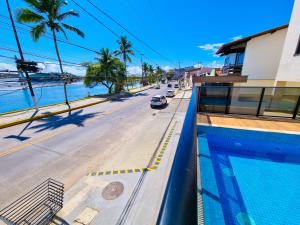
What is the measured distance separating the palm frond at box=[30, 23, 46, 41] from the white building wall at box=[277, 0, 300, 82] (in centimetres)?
2305

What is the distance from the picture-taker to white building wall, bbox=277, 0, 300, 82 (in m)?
9.46

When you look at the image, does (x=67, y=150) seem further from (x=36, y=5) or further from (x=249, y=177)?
(x=36, y=5)

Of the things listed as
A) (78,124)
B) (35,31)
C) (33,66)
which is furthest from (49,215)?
(35,31)

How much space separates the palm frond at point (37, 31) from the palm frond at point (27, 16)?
0.55 meters

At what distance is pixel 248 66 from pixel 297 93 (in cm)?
902

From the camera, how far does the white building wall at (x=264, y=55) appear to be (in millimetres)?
13348

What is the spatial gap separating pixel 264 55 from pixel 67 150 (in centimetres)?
1908

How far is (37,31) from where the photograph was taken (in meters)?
15.3

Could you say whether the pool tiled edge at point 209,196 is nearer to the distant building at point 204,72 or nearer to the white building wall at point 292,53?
the white building wall at point 292,53

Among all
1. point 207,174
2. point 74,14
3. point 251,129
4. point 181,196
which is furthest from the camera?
point 74,14

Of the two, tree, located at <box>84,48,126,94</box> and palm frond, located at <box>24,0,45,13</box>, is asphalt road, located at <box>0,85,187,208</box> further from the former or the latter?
tree, located at <box>84,48,126,94</box>

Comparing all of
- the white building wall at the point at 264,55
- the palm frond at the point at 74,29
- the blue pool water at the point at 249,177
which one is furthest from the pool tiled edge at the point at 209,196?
the palm frond at the point at 74,29

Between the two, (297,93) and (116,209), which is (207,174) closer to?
(116,209)

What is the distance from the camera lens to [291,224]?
3.97 m
